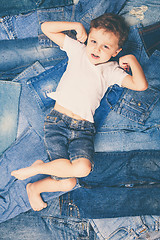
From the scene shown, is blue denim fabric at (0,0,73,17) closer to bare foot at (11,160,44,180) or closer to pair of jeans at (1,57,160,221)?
pair of jeans at (1,57,160,221)

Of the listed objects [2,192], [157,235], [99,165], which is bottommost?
[157,235]

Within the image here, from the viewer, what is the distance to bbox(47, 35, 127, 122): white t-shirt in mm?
1474

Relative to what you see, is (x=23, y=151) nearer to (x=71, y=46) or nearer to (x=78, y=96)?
(x=78, y=96)

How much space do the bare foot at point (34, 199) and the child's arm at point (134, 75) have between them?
109 centimetres

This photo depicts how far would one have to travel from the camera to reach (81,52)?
4.90ft

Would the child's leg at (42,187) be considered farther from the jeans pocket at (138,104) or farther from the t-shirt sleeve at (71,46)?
the t-shirt sleeve at (71,46)

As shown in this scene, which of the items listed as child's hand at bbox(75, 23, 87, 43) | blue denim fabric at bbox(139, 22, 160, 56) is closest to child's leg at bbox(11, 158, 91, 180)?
child's hand at bbox(75, 23, 87, 43)

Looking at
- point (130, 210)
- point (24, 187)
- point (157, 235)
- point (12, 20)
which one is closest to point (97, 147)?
point (130, 210)

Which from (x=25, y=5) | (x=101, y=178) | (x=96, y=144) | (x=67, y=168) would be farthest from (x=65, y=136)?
(x=25, y=5)

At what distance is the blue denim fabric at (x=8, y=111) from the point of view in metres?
1.71

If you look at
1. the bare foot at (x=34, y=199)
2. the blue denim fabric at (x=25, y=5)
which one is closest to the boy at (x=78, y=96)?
A: the bare foot at (x=34, y=199)

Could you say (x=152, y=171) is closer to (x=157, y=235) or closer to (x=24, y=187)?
(x=157, y=235)

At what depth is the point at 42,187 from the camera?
156cm

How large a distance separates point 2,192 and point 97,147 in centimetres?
88
